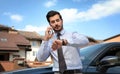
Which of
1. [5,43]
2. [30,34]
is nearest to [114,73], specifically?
[5,43]

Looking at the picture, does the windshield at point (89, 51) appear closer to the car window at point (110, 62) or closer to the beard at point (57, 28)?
the car window at point (110, 62)

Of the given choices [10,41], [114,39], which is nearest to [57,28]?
[114,39]

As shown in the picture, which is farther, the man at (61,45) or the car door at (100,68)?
the car door at (100,68)

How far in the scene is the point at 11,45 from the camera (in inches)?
1997

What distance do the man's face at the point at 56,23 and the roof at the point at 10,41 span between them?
145 ft

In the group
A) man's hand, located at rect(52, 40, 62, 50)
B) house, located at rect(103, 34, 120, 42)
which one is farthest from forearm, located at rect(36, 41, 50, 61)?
house, located at rect(103, 34, 120, 42)

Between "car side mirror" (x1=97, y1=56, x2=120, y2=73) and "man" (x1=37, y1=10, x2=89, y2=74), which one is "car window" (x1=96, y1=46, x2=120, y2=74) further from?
"man" (x1=37, y1=10, x2=89, y2=74)

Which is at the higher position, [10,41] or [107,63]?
[10,41]

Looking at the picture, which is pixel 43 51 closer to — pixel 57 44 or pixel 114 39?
pixel 57 44

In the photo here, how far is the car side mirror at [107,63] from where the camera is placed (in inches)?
201

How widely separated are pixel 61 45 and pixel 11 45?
155 feet

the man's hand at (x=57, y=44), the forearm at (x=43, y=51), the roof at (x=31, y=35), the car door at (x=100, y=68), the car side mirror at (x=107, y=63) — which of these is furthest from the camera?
the roof at (x=31, y=35)

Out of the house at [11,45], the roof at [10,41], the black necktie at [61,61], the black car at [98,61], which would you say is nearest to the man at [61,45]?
the black necktie at [61,61]

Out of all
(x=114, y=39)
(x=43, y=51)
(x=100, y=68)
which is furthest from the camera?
(x=114, y=39)
